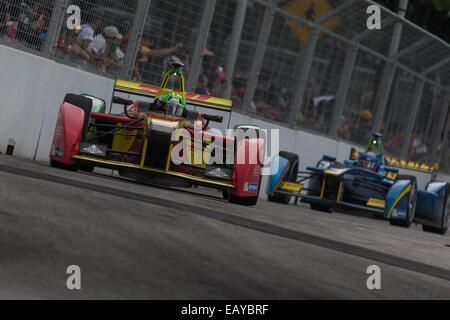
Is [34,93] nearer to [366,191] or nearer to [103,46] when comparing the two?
[103,46]

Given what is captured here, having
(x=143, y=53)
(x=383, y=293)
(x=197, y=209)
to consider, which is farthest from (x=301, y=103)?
(x=383, y=293)

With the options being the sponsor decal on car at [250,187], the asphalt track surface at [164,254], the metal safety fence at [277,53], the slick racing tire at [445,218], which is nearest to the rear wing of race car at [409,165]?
the metal safety fence at [277,53]

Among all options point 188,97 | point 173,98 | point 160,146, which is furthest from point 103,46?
point 160,146

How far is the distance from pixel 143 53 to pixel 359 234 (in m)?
4.87

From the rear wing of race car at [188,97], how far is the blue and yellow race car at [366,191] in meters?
3.55

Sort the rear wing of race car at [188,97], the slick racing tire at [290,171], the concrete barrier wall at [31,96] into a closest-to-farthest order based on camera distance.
Result: 1. the concrete barrier wall at [31,96]
2. the rear wing of race car at [188,97]
3. the slick racing tire at [290,171]

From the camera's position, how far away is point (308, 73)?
50.2 feet

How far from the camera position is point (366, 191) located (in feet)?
46.2

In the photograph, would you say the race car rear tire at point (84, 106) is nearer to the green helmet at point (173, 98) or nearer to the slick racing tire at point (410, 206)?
the green helmet at point (173, 98)

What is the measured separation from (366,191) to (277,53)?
3.03 meters

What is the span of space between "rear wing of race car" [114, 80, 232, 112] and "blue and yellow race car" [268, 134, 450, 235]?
3551 millimetres

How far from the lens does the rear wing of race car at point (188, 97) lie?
10.5 metres

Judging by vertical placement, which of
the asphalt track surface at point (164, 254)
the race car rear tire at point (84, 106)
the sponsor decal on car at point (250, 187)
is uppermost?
the race car rear tire at point (84, 106)
